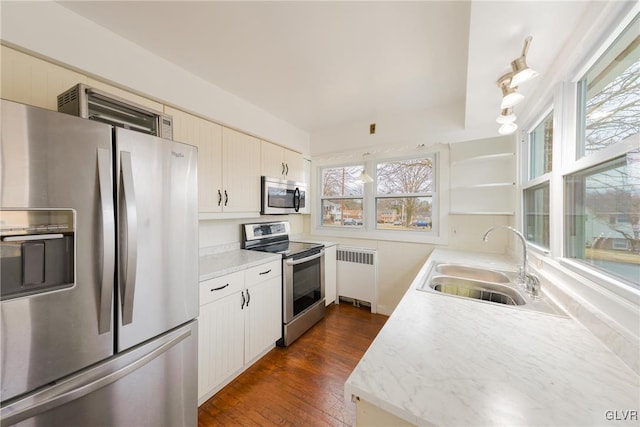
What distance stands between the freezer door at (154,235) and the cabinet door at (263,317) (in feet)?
2.03

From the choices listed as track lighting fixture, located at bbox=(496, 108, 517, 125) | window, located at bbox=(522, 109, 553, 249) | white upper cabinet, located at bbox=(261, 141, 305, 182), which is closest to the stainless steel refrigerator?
white upper cabinet, located at bbox=(261, 141, 305, 182)

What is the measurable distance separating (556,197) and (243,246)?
2.67 metres

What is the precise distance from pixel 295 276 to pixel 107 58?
2.18 meters

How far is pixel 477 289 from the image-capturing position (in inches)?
61.5

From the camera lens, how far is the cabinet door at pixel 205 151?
186 centimetres

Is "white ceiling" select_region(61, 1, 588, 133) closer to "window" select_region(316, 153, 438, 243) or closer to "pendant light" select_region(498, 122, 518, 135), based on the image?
"pendant light" select_region(498, 122, 518, 135)

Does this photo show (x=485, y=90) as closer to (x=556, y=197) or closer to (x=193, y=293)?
(x=556, y=197)

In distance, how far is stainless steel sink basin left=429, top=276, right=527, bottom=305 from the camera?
1423 mm

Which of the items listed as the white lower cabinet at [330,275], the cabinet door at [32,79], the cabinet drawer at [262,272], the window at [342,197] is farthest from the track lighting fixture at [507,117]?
the cabinet door at [32,79]

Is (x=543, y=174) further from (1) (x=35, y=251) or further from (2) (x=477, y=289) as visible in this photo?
(1) (x=35, y=251)

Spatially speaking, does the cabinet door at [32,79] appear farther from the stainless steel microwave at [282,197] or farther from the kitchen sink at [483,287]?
the kitchen sink at [483,287]

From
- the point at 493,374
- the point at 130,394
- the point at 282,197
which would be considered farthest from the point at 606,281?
the point at 282,197

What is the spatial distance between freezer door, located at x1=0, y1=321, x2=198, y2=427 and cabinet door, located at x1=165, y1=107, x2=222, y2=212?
41.7 inches

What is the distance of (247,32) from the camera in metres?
1.50
